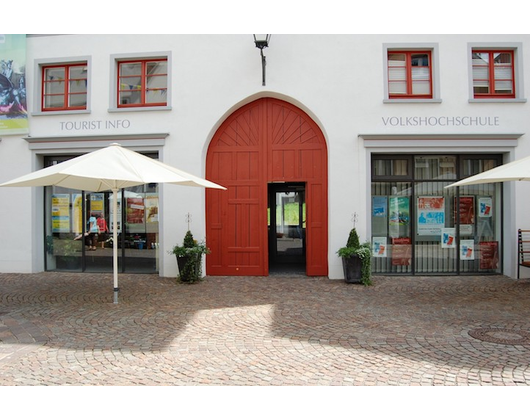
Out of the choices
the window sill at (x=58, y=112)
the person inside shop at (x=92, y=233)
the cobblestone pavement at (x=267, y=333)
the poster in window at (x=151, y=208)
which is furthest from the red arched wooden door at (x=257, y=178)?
the window sill at (x=58, y=112)

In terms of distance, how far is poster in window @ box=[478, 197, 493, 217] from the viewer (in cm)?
997

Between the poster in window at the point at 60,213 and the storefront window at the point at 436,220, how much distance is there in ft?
24.4

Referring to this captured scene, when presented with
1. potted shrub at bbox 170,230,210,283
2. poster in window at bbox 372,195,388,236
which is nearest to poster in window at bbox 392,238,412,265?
poster in window at bbox 372,195,388,236

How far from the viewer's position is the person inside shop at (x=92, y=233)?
414 inches

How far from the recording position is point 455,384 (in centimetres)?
390

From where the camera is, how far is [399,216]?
9930 mm

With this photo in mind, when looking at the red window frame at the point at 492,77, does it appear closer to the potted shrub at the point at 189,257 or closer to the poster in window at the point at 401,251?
the poster in window at the point at 401,251

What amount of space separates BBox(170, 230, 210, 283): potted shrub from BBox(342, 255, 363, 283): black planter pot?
9.78 feet

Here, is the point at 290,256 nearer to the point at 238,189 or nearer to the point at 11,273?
the point at 238,189

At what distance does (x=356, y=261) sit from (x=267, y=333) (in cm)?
388

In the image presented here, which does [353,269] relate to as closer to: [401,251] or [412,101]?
[401,251]

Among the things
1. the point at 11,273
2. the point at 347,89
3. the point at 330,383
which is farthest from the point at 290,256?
the point at 330,383

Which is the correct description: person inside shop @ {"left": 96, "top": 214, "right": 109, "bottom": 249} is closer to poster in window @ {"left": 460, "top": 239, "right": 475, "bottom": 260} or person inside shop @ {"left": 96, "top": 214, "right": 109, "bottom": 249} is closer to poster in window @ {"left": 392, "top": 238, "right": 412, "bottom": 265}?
poster in window @ {"left": 392, "top": 238, "right": 412, "bottom": 265}

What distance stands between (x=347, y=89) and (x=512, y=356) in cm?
664
